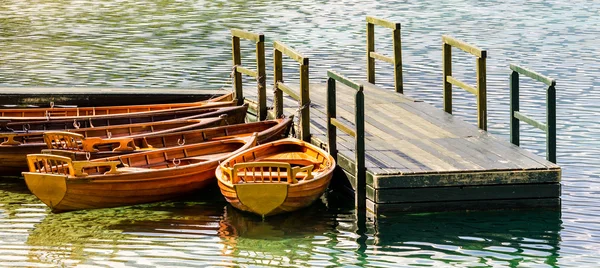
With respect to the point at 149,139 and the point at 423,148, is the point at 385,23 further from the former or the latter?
the point at 423,148

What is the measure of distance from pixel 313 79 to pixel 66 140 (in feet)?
33.0

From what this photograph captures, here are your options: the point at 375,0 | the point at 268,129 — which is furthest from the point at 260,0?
the point at 268,129

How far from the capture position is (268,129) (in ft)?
55.5

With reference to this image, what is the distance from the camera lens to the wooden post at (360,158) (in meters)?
14.4

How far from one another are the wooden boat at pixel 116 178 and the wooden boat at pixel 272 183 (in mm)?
531

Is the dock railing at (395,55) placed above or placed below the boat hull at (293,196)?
above

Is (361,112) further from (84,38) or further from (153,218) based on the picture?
(84,38)

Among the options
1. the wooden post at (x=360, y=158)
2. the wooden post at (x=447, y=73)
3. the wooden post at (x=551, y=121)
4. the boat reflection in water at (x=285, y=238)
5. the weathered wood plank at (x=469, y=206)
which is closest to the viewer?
the boat reflection in water at (x=285, y=238)

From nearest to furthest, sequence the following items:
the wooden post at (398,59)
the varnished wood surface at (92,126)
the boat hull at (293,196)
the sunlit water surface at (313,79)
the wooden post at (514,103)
Answer: the sunlit water surface at (313,79)
the boat hull at (293,196)
the wooden post at (514,103)
the varnished wood surface at (92,126)
the wooden post at (398,59)

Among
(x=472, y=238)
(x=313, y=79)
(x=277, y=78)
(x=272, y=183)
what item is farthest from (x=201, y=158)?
(x=313, y=79)

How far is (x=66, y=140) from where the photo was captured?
1639cm

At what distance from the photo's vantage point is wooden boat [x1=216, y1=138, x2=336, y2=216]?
46.2 feet

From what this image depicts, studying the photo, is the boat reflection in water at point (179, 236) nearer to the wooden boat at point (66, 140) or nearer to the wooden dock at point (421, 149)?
the wooden dock at point (421, 149)

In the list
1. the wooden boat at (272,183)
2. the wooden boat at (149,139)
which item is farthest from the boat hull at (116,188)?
the wooden boat at (149,139)
